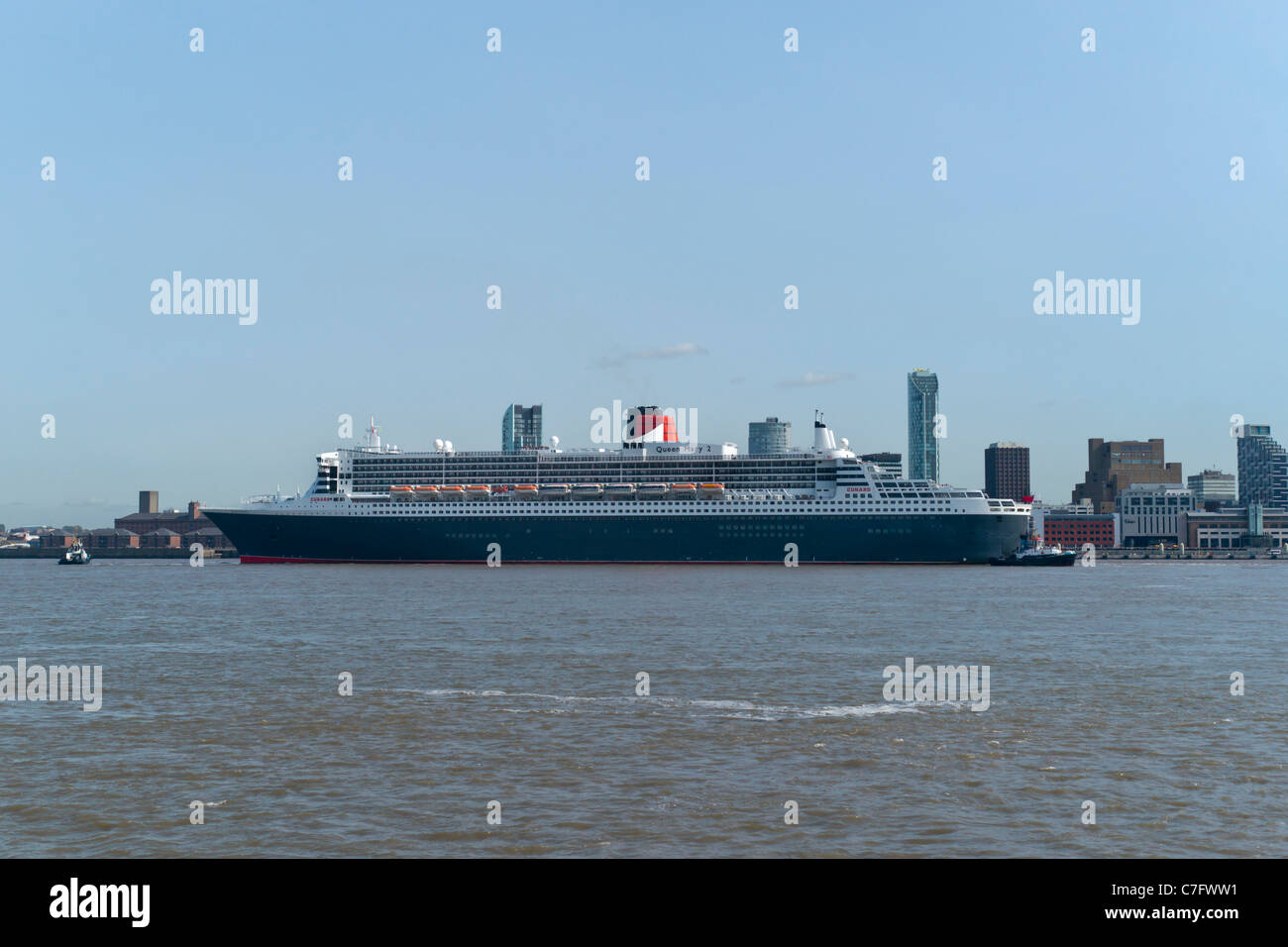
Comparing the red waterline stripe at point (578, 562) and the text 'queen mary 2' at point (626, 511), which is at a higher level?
the text 'queen mary 2' at point (626, 511)

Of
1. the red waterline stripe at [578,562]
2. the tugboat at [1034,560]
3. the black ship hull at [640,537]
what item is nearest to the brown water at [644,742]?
the black ship hull at [640,537]

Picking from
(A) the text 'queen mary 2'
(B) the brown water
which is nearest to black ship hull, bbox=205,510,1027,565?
(A) the text 'queen mary 2'

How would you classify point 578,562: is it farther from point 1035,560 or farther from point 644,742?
point 644,742

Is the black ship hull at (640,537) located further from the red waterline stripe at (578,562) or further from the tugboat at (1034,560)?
the tugboat at (1034,560)

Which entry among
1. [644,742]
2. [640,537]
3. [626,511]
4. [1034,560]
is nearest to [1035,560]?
[1034,560]

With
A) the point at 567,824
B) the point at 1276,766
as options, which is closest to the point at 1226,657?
the point at 1276,766

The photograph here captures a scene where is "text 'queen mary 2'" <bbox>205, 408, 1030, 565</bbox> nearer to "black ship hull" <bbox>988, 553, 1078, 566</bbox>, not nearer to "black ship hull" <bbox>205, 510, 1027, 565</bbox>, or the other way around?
"black ship hull" <bbox>205, 510, 1027, 565</bbox>
